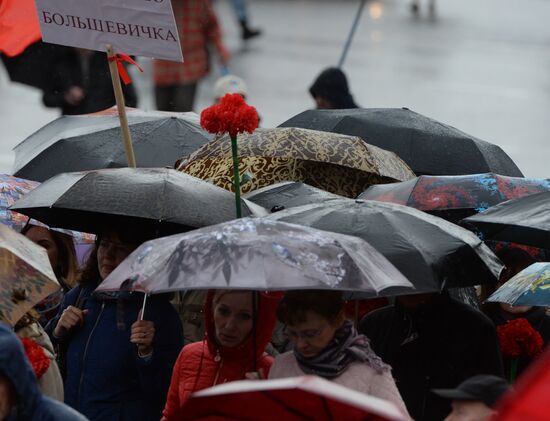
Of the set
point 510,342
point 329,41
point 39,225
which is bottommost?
point 329,41

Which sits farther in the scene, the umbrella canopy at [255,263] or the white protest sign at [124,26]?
Answer: the white protest sign at [124,26]

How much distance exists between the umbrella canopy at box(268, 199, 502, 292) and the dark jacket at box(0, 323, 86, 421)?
1605 millimetres

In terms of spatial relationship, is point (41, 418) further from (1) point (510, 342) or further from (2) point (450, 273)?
(1) point (510, 342)

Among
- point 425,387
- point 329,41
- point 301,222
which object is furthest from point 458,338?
point 329,41

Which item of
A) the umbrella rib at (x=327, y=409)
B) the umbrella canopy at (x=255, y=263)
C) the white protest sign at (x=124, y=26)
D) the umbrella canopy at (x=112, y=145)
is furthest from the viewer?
the umbrella canopy at (x=112, y=145)

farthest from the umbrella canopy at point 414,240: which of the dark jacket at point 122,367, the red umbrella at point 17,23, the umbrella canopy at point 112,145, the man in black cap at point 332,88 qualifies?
the man in black cap at point 332,88

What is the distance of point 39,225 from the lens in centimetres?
697

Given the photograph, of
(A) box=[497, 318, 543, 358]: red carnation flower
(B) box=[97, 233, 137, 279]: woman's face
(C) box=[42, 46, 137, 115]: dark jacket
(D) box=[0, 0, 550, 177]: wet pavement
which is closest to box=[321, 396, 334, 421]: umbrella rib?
(B) box=[97, 233, 137, 279]: woman's face

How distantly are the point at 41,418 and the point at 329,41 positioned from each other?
→ 19.0 metres

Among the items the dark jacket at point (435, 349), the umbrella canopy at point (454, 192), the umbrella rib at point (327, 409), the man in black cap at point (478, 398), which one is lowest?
the dark jacket at point (435, 349)

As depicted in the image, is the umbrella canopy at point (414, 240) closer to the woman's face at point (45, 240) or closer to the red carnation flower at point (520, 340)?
the red carnation flower at point (520, 340)

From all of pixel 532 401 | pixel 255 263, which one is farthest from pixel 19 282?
pixel 532 401

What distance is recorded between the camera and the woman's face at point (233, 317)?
208 inches

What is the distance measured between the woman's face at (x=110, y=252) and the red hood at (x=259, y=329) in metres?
0.66
